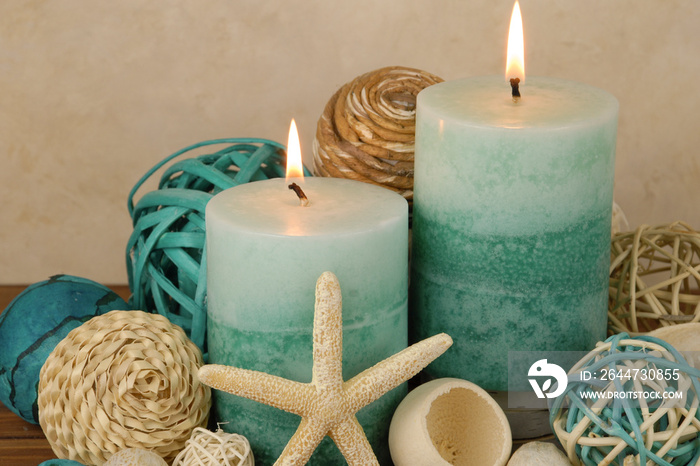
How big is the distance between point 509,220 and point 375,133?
0.43 ft

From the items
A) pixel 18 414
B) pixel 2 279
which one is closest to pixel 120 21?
pixel 2 279

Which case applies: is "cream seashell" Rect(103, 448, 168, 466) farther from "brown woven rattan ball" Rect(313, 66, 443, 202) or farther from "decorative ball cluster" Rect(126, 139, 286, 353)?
"brown woven rattan ball" Rect(313, 66, 443, 202)

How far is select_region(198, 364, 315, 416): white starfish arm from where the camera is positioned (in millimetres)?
473

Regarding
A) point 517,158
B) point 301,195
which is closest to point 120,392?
point 301,195

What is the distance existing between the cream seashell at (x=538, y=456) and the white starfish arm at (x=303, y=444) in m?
0.11

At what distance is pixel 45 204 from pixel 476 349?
0.59 m

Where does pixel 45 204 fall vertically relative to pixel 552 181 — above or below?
below

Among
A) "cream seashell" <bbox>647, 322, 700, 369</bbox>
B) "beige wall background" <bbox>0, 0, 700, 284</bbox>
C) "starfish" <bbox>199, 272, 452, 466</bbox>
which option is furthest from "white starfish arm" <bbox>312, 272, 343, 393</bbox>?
"beige wall background" <bbox>0, 0, 700, 284</bbox>

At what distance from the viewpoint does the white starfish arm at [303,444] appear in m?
0.48

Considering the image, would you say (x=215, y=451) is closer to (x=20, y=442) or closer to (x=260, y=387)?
(x=260, y=387)

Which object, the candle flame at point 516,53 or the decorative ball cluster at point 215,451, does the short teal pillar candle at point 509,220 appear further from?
the decorative ball cluster at point 215,451

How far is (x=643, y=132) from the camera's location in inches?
37.6

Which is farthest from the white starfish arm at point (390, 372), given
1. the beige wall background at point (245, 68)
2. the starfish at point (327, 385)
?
the beige wall background at point (245, 68)

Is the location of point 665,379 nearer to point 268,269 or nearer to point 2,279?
point 268,269
